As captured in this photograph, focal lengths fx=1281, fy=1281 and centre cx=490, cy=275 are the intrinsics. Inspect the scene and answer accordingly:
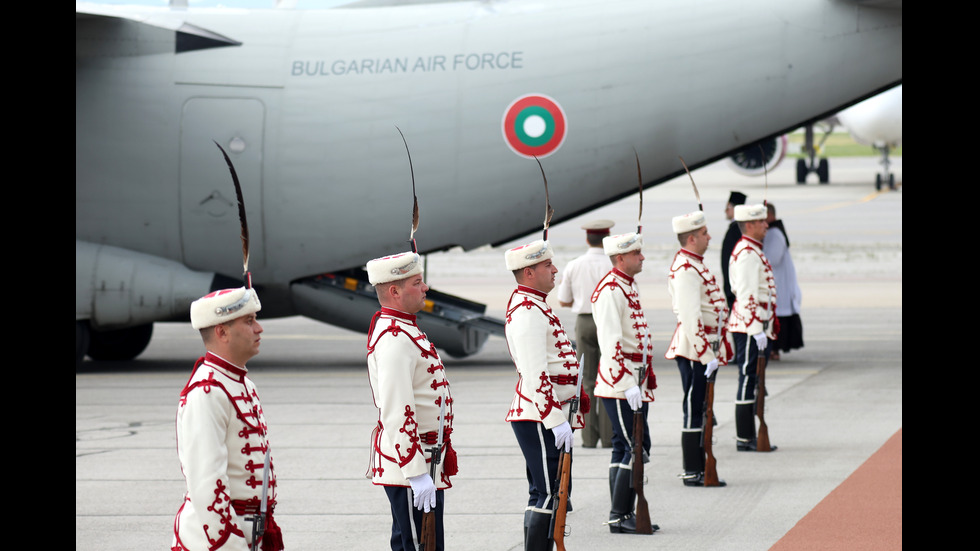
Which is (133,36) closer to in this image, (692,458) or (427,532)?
(692,458)

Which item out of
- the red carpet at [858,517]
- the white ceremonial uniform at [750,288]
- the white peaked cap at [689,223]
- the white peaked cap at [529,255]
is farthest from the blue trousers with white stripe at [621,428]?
the white ceremonial uniform at [750,288]

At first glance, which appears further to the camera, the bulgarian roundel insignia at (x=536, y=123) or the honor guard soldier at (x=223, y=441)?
the bulgarian roundel insignia at (x=536, y=123)

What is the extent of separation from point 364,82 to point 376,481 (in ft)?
32.5

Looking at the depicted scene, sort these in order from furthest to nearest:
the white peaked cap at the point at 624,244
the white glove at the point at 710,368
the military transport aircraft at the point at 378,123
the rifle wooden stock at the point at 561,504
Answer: the military transport aircraft at the point at 378,123, the white glove at the point at 710,368, the white peaked cap at the point at 624,244, the rifle wooden stock at the point at 561,504

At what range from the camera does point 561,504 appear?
22.7ft

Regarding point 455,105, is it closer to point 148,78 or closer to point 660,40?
point 660,40

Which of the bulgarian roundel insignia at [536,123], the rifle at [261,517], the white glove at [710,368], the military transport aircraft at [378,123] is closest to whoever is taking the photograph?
the rifle at [261,517]

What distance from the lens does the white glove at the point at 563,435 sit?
690cm

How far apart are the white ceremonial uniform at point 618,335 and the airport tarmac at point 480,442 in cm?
96

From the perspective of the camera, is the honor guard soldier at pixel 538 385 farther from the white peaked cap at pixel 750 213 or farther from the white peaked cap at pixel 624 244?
the white peaked cap at pixel 750 213

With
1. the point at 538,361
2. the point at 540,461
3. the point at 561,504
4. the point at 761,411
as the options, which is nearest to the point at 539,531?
the point at 561,504

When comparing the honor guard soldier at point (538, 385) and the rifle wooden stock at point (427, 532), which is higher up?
the honor guard soldier at point (538, 385)

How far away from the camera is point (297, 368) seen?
16.2m
